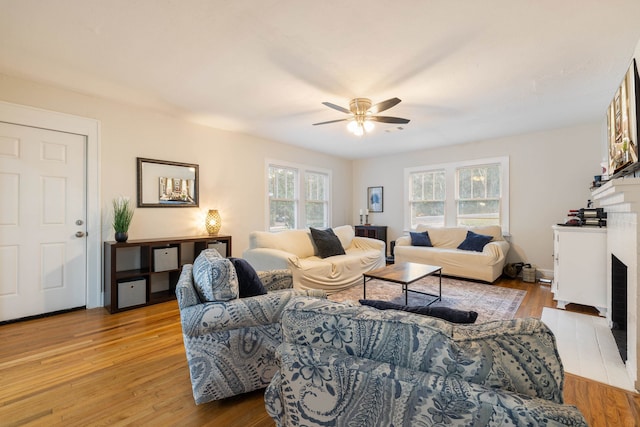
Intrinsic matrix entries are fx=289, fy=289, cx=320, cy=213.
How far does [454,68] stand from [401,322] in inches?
101

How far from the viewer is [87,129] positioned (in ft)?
10.9

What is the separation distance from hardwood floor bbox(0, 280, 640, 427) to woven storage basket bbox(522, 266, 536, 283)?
3002mm

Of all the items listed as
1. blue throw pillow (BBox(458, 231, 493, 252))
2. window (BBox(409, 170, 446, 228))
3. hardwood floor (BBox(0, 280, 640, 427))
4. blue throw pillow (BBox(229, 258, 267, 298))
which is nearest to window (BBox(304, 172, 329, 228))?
window (BBox(409, 170, 446, 228))

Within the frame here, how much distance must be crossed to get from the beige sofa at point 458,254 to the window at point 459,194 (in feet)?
1.41

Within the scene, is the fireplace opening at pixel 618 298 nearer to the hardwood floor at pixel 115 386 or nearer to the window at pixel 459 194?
the hardwood floor at pixel 115 386

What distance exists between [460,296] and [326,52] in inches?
132

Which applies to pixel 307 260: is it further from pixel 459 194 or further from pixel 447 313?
pixel 459 194

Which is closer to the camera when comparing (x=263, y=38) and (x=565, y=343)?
(x=263, y=38)

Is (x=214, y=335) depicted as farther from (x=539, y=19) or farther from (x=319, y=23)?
(x=539, y=19)

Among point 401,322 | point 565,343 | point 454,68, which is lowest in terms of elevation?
point 565,343

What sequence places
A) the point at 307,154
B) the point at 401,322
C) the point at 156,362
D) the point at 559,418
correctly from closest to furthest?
1. the point at 559,418
2. the point at 401,322
3. the point at 156,362
4. the point at 307,154

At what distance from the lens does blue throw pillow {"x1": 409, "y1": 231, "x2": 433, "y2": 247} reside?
17.8 ft

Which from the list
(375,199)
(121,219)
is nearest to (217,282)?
(121,219)

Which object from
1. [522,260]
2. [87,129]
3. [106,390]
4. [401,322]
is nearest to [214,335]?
[106,390]
